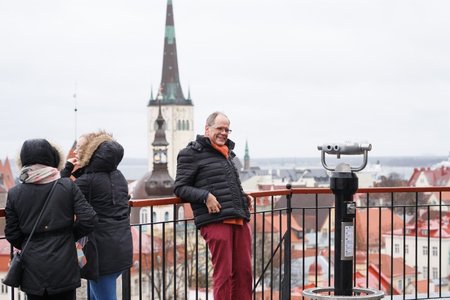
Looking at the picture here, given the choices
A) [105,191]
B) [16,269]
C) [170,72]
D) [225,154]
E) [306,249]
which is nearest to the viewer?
[16,269]

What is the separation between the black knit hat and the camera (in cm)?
404

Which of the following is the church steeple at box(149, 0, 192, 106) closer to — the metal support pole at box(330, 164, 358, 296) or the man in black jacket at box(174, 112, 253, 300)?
the man in black jacket at box(174, 112, 253, 300)

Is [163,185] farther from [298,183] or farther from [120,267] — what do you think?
[120,267]

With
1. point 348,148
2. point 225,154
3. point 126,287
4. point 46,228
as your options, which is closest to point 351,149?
point 348,148

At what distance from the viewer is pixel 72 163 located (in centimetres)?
439

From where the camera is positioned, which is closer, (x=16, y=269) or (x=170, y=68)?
(x=16, y=269)

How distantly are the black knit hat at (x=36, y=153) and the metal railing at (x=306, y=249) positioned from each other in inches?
19.1

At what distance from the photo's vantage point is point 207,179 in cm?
501

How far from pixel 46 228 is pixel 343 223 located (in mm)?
1478

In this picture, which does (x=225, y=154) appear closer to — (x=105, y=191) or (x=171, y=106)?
(x=105, y=191)

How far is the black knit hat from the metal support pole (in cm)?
142

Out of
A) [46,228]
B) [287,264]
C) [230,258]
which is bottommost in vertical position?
[287,264]

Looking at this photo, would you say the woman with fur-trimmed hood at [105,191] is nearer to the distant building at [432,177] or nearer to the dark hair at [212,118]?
the dark hair at [212,118]

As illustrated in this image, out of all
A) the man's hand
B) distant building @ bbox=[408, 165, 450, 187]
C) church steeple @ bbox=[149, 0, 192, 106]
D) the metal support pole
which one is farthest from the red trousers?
church steeple @ bbox=[149, 0, 192, 106]
